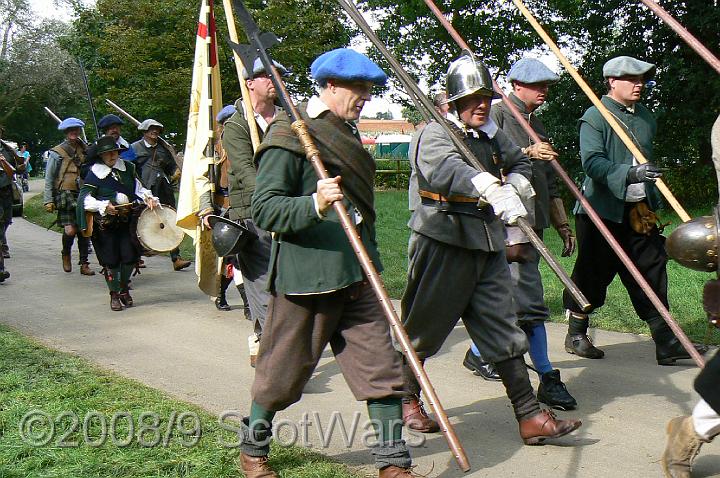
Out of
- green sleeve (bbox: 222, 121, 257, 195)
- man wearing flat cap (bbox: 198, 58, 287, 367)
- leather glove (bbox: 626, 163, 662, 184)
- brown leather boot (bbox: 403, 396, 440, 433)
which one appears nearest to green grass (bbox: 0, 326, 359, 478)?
brown leather boot (bbox: 403, 396, 440, 433)

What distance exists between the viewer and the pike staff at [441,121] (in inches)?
146

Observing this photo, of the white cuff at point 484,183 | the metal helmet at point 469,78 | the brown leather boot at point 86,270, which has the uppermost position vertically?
the metal helmet at point 469,78

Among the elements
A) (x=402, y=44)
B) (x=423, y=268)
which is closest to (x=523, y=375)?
(x=423, y=268)

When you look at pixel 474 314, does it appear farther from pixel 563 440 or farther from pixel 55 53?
pixel 55 53

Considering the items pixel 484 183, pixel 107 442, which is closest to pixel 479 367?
pixel 484 183

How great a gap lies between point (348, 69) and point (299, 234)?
0.72 m

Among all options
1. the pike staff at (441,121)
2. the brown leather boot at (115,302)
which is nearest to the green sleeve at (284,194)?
the pike staff at (441,121)

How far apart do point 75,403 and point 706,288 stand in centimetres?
341

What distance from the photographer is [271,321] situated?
3.85 meters

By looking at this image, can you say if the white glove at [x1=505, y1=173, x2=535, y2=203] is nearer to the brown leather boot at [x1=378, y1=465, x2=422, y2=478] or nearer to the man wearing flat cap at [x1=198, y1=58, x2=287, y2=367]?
the brown leather boot at [x1=378, y1=465, x2=422, y2=478]

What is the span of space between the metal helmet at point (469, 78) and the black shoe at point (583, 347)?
248 cm

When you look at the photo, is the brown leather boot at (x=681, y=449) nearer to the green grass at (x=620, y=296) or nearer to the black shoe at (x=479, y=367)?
the black shoe at (x=479, y=367)

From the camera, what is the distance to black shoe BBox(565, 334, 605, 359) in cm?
609

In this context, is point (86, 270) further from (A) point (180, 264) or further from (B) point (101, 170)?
(B) point (101, 170)
